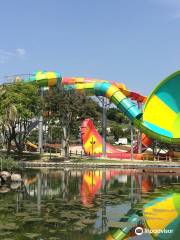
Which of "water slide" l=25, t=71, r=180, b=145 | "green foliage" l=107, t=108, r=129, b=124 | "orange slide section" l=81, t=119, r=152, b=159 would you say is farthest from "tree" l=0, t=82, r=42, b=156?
"green foliage" l=107, t=108, r=129, b=124

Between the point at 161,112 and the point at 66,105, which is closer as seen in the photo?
the point at 161,112

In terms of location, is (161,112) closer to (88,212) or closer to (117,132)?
(88,212)

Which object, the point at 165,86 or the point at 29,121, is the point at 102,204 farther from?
the point at 29,121

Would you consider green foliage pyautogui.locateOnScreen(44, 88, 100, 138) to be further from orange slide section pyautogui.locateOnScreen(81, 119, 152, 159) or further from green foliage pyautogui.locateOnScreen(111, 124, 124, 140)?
green foliage pyautogui.locateOnScreen(111, 124, 124, 140)

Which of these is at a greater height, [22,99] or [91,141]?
[22,99]

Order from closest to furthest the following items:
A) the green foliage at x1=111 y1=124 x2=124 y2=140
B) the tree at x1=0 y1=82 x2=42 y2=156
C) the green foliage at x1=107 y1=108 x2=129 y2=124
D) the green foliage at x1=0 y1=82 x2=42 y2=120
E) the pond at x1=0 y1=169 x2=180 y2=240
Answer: the pond at x1=0 y1=169 x2=180 y2=240, the tree at x1=0 y1=82 x2=42 y2=156, the green foliage at x1=0 y1=82 x2=42 y2=120, the green foliage at x1=111 y1=124 x2=124 y2=140, the green foliage at x1=107 y1=108 x2=129 y2=124

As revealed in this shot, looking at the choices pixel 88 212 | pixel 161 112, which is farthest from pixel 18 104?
pixel 88 212

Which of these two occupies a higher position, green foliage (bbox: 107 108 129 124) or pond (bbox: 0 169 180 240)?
green foliage (bbox: 107 108 129 124)

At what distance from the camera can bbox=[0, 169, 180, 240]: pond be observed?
1597cm

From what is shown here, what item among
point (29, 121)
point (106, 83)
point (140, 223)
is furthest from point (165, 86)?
point (140, 223)

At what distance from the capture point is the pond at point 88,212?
52.4ft

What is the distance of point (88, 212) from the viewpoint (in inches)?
789

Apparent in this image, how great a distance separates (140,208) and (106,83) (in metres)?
37.5

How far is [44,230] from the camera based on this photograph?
16.1 meters
